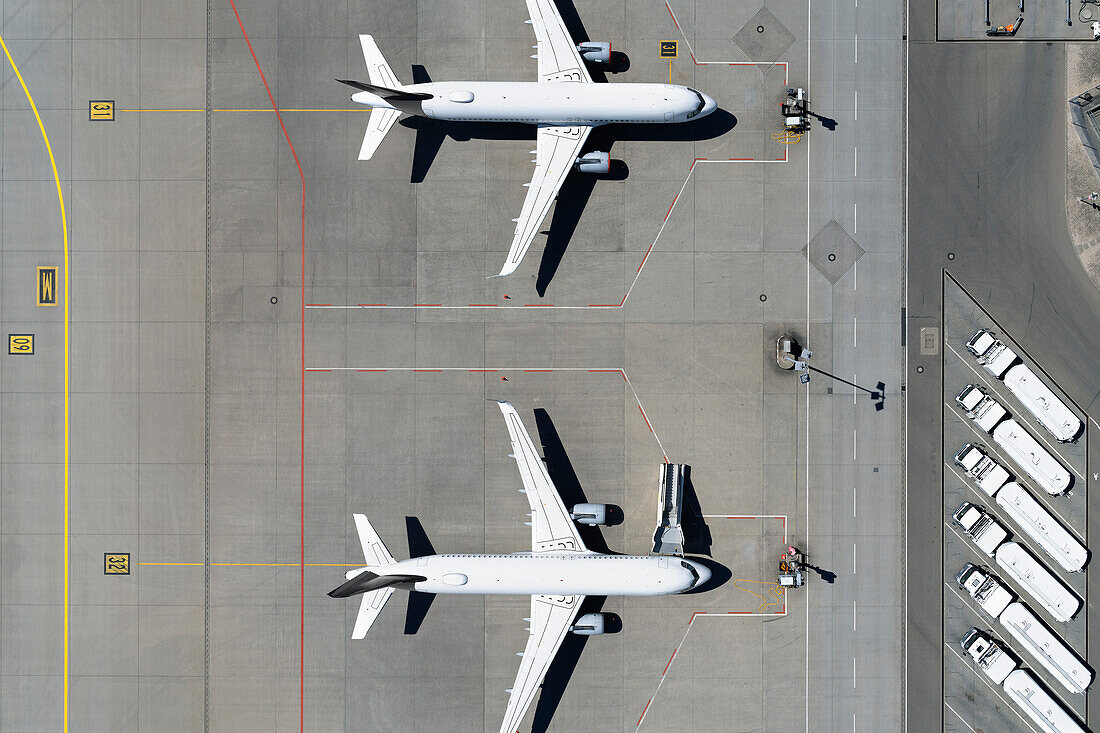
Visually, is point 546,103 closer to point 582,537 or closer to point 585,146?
point 585,146

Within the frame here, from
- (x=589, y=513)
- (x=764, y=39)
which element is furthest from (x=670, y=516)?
(x=764, y=39)

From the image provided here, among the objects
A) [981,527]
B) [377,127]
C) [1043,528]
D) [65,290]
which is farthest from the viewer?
[65,290]

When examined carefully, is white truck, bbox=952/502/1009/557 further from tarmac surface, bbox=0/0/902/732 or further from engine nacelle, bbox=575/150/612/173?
engine nacelle, bbox=575/150/612/173

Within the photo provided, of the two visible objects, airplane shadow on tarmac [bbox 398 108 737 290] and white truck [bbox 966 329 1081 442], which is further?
airplane shadow on tarmac [bbox 398 108 737 290]

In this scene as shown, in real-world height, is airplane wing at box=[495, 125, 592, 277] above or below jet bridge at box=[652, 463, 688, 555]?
above

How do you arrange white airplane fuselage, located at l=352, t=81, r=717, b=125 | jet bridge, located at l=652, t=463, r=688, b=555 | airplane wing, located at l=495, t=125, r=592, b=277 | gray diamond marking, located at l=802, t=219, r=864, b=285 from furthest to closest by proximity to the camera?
gray diamond marking, located at l=802, t=219, r=864, b=285 < jet bridge, located at l=652, t=463, r=688, b=555 < airplane wing, located at l=495, t=125, r=592, b=277 < white airplane fuselage, located at l=352, t=81, r=717, b=125

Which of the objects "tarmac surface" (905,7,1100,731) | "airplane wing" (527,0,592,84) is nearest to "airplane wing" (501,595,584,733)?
"tarmac surface" (905,7,1100,731)
